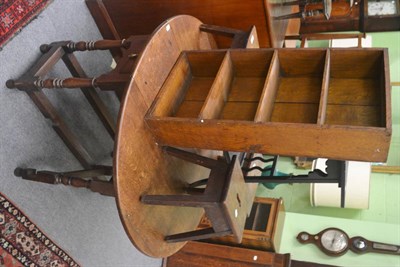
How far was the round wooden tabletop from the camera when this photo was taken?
44.8 inches

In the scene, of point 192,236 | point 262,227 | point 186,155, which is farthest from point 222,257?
point 186,155

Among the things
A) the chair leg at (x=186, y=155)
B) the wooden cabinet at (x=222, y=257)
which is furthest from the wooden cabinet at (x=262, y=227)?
the chair leg at (x=186, y=155)

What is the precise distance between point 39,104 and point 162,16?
76 centimetres

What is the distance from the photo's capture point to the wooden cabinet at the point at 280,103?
107cm

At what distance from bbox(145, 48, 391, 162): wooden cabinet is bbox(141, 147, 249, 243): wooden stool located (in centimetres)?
9

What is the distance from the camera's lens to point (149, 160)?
4.19 feet

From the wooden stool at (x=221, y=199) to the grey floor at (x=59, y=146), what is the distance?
734mm

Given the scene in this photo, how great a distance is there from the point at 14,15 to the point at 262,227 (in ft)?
6.53

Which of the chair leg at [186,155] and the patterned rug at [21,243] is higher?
the chair leg at [186,155]

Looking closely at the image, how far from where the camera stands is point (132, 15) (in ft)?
6.63

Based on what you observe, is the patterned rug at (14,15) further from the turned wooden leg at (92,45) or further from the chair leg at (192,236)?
the chair leg at (192,236)

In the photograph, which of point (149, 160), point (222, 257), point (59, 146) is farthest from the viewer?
point (222, 257)

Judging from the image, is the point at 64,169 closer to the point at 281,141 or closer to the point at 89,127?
the point at 89,127

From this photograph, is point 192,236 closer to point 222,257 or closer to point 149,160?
point 149,160
